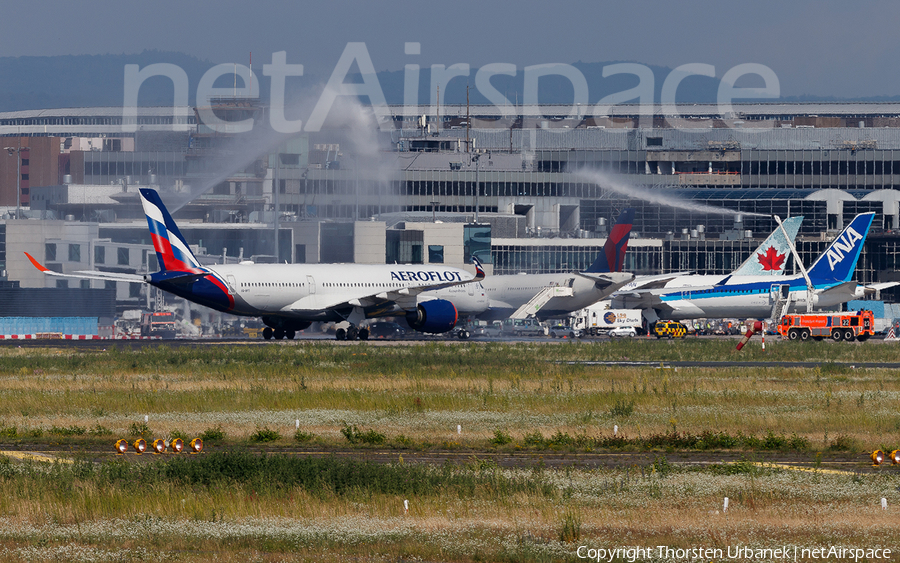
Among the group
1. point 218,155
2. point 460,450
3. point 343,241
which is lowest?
point 460,450

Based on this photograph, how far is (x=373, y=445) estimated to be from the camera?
95.8 ft

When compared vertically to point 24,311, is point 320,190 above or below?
above

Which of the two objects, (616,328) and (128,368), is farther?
(616,328)

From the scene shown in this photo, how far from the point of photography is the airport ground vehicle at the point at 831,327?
86500mm

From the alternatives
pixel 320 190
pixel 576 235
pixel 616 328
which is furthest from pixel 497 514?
pixel 576 235

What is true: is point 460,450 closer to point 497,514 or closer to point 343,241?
point 497,514

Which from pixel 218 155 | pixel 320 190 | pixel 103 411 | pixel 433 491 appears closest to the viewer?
pixel 433 491

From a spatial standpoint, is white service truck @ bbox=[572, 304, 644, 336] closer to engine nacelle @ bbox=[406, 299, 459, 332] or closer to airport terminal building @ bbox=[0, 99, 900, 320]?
airport terminal building @ bbox=[0, 99, 900, 320]

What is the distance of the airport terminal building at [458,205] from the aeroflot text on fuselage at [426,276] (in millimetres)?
29680

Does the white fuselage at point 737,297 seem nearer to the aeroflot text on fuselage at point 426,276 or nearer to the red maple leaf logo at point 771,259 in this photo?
the red maple leaf logo at point 771,259

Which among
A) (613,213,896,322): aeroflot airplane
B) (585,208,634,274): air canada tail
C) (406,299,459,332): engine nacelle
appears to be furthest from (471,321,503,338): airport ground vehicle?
(406,299,459,332): engine nacelle

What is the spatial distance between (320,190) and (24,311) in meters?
43.7

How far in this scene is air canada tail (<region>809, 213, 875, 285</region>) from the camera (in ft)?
313

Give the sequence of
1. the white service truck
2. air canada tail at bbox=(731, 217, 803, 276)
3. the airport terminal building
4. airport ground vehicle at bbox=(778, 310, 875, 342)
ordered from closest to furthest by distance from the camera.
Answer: airport ground vehicle at bbox=(778, 310, 875, 342)
the white service truck
air canada tail at bbox=(731, 217, 803, 276)
the airport terminal building
